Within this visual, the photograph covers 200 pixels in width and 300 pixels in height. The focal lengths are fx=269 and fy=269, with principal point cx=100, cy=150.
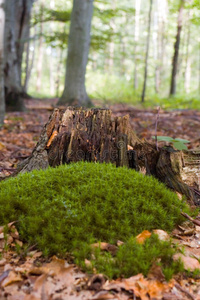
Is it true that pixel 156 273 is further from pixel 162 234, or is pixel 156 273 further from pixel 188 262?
pixel 162 234

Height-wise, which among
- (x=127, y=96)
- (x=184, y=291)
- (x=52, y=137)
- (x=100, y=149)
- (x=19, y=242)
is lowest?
(x=184, y=291)

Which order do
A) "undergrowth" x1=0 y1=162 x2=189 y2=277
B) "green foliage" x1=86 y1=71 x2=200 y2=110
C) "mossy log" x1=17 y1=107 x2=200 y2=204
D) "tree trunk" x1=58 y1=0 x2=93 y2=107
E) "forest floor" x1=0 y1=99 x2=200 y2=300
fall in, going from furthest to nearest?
"green foliage" x1=86 y1=71 x2=200 y2=110 → "tree trunk" x1=58 y1=0 x2=93 y2=107 → "mossy log" x1=17 y1=107 x2=200 y2=204 → "undergrowth" x1=0 y1=162 x2=189 y2=277 → "forest floor" x1=0 y1=99 x2=200 y2=300

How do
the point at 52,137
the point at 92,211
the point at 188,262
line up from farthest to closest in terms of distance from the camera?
the point at 52,137 < the point at 92,211 < the point at 188,262

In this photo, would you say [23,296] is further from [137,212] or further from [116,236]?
[137,212]

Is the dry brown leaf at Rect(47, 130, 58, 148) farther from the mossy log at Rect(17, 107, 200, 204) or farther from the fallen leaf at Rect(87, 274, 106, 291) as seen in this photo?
the fallen leaf at Rect(87, 274, 106, 291)

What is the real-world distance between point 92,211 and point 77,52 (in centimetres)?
879

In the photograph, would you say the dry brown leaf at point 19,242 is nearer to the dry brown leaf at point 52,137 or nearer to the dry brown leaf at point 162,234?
the dry brown leaf at point 162,234

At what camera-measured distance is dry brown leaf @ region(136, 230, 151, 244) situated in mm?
2273

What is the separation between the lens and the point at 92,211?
2.46m

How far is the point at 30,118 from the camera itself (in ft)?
27.9

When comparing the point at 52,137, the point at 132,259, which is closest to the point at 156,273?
the point at 132,259

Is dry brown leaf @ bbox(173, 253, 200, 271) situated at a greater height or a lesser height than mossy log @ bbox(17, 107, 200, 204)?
lesser

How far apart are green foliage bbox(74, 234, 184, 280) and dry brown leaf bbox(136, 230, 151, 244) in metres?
0.05

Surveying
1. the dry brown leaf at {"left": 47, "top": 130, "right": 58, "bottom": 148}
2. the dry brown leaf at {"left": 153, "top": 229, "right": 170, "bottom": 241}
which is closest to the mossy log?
the dry brown leaf at {"left": 47, "top": 130, "right": 58, "bottom": 148}
